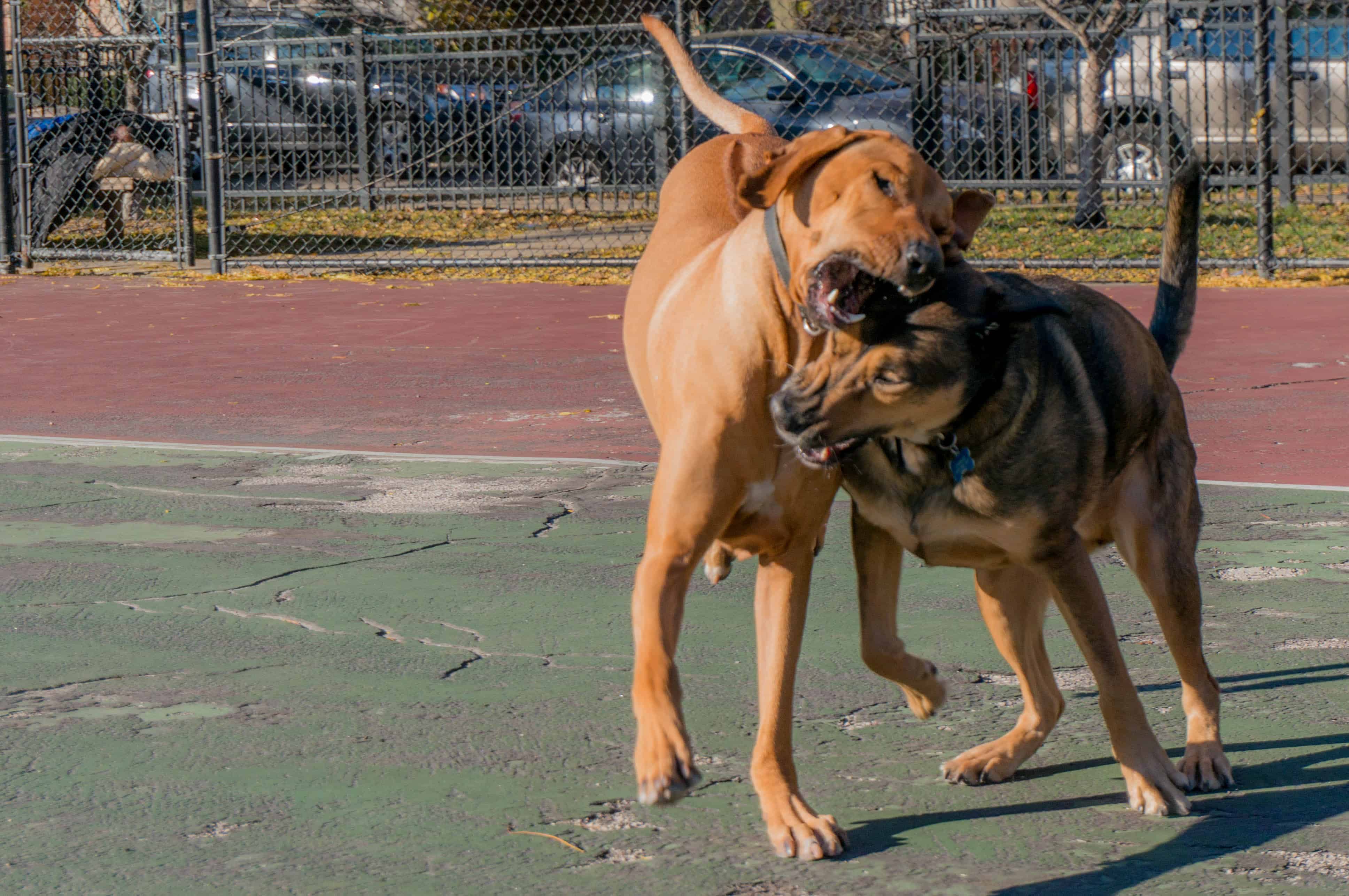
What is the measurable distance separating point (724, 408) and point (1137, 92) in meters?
13.4

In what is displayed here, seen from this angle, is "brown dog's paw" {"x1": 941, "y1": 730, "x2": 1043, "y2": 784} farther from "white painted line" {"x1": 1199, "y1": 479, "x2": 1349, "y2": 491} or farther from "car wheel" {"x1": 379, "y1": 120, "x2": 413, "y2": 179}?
"car wheel" {"x1": 379, "y1": 120, "x2": 413, "y2": 179}

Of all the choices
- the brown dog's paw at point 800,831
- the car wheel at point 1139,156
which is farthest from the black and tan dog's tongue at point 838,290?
the car wheel at point 1139,156

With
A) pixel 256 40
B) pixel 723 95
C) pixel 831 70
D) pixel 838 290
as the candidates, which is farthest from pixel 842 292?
pixel 256 40

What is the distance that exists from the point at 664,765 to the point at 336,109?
15.9 metres

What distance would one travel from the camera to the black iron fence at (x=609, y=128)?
47.8 feet

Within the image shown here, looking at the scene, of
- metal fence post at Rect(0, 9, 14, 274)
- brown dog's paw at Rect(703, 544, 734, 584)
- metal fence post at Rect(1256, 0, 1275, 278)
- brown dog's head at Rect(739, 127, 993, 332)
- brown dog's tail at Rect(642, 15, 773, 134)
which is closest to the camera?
brown dog's head at Rect(739, 127, 993, 332)

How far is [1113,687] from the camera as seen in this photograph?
12.8 ft

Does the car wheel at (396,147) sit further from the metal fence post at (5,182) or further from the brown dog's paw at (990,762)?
the brown dog's paw at (990,762)

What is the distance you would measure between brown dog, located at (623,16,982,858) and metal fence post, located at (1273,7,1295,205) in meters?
10.1

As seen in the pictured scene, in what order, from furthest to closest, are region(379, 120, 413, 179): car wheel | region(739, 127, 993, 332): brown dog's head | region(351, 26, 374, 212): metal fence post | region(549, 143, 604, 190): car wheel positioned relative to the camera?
region(351, 26, 374, 212): metal fence post < region(379, 120, 413, 179): car wheel < region(549, 143, 604, 190): car wheel < region(739, 127, 993, 332): brown dog's head

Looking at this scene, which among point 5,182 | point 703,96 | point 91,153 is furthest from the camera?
point 91,153

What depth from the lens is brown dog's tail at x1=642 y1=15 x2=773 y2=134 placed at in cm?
551

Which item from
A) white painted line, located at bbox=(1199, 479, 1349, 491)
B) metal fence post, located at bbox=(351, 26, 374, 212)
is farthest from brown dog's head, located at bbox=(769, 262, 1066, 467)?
metal fence post, located at bbox=(351, 26, 374, 212)

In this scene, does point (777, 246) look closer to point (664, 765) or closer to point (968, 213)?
point (968, 213)
